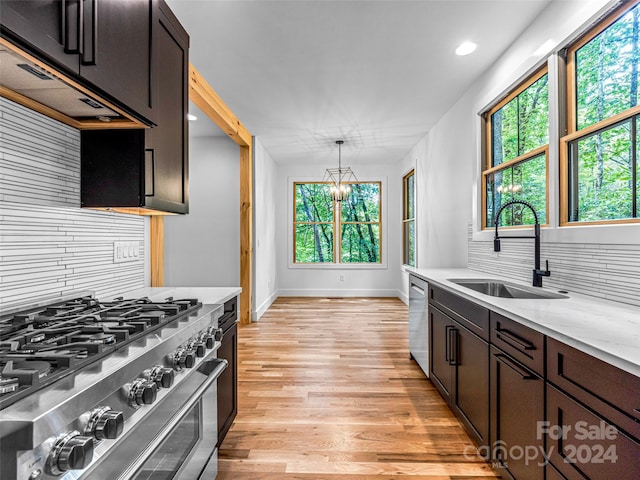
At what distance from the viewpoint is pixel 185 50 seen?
6.72 feet

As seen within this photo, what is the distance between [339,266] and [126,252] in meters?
5.24

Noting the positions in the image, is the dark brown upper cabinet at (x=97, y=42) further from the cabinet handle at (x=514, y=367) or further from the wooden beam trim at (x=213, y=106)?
the cabinet handle at (x=514, y=367)

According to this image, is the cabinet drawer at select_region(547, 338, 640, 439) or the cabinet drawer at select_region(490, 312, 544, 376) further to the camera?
the cabinet drawer at select_region(490, 312, 544, 376)

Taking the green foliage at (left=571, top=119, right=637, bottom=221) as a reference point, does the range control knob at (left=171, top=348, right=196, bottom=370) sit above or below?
below

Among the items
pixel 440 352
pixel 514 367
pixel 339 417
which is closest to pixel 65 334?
pixel 514 367

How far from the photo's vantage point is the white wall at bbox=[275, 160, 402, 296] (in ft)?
23.0

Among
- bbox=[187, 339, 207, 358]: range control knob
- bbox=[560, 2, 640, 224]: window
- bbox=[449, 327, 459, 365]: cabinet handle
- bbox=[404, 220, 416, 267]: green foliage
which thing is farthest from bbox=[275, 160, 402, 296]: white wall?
bbox=[187, 339, 207, 358]: range control knob

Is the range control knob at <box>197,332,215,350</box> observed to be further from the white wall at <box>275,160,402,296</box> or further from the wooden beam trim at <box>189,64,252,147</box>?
→ the white wall at <box>275,160,402,296</box>

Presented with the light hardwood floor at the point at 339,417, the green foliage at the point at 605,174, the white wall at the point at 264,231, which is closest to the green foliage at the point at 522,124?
the green foliage at the point at 605,174

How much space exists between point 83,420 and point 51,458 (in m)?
0.09

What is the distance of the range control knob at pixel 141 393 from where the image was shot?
0.90 metres

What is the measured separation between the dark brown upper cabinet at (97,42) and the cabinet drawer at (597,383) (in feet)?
5.81

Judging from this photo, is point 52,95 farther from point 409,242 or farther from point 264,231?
point 409,242

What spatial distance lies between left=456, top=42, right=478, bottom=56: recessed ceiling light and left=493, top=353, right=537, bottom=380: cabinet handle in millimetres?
2305
